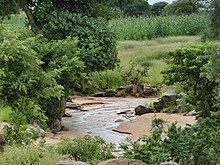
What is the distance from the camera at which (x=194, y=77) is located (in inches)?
275

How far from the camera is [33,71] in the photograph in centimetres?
527

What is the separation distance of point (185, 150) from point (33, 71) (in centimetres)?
212

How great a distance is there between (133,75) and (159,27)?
887 centimetres

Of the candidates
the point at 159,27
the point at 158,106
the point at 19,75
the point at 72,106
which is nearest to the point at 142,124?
the point at 158,106

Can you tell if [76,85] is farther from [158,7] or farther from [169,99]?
[158,7]

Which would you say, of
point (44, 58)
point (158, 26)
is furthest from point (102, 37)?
point (158, 26)

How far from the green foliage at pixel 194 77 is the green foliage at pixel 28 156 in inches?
96.4

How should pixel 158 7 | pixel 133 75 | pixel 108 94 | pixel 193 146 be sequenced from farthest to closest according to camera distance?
1. pixel 158 7
2. pixel 133 75
3. pixel 108 94
4. pixel 193 146

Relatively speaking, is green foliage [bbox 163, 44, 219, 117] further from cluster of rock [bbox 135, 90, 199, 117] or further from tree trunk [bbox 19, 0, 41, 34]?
cluster of rock [bbox 135, 90, 199, 117]

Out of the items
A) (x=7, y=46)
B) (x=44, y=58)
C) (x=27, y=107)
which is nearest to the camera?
(x=7, y=46)

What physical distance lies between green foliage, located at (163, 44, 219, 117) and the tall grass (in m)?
18.9

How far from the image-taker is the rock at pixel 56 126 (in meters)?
10.3

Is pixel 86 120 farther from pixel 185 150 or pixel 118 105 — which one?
pixel 185 150

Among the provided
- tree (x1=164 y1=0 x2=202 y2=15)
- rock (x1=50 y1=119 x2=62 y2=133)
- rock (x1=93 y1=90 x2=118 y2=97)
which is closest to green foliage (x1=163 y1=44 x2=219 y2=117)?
rock (x1=50 y1=119 x2=62 y2=133)
